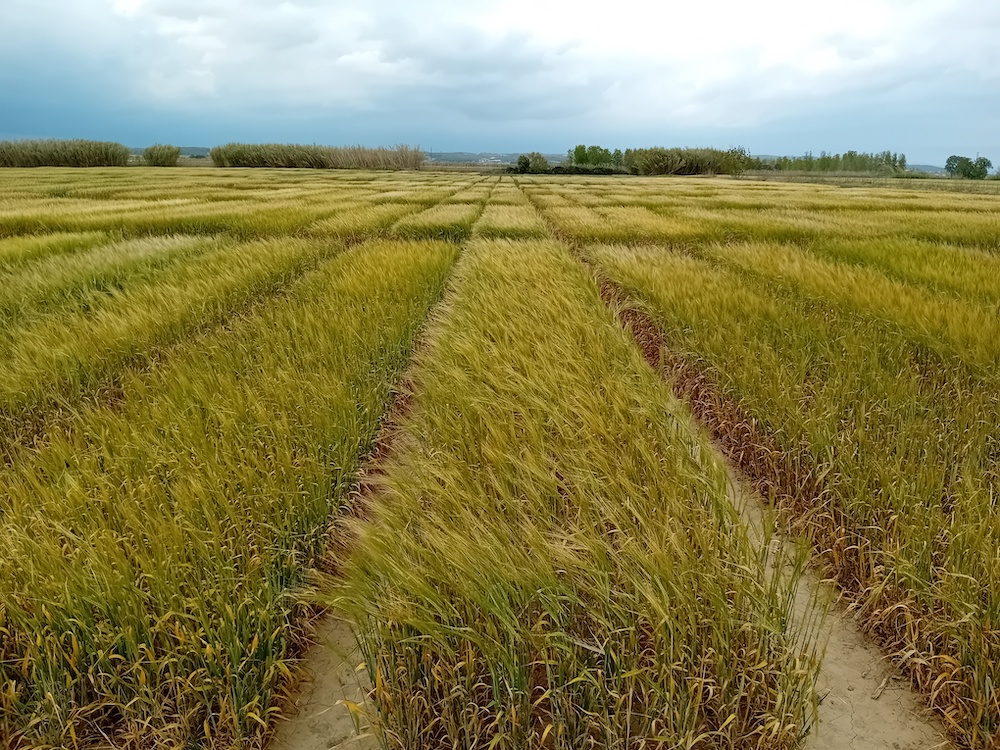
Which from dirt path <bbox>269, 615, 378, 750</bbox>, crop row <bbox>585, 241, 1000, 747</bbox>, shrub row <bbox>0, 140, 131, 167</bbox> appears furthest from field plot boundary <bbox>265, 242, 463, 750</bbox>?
shrub row <bbox>0, 140, 131, 167</bbox>

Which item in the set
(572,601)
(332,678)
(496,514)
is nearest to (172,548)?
(332,678)

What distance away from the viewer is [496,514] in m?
1.27

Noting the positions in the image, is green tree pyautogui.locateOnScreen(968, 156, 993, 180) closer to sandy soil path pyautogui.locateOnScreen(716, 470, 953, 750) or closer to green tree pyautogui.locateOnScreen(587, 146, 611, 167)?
green tree pyautogui.locateOnScreen(587, 146, 611, 167)

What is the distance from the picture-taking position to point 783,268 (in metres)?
4.32

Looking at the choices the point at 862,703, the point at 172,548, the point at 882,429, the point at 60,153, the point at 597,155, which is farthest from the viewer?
the point at 597,155

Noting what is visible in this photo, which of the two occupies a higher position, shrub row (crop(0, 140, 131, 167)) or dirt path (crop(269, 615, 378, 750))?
shrub row (crop(0, 140, 131, 167))

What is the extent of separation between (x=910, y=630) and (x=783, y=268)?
3.83 meters

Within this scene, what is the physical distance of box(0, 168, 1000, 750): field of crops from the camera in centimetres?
91

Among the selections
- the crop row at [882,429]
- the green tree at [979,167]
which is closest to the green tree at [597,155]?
the green tree at [979,167]

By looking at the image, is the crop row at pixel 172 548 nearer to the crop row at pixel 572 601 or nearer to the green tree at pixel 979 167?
the crop row at pixel 572 601

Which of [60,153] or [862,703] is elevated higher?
[60,153]

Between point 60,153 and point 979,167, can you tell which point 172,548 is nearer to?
point 60,153

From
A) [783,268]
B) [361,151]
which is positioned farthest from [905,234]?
[361,151]

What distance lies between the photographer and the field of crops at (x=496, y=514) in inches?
36.0
